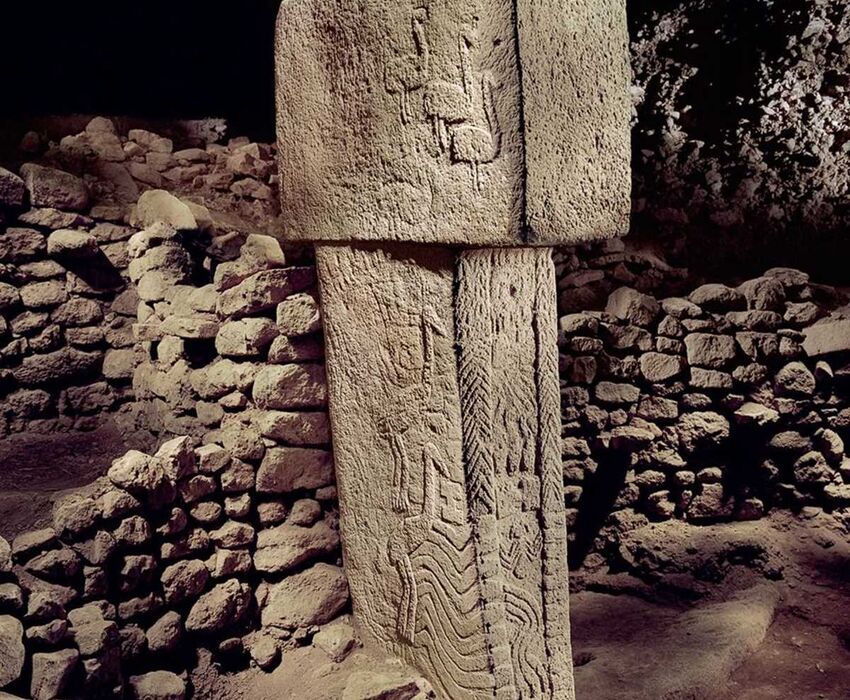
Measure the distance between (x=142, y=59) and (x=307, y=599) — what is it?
3.60 meters

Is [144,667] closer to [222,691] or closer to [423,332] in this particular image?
[222,691]

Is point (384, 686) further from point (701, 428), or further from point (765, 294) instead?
point (765, 294)

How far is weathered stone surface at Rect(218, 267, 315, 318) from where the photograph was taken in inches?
102

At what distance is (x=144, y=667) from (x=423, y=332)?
1316mm

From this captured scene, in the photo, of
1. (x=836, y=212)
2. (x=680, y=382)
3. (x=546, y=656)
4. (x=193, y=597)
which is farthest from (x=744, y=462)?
(x=193, y=597)

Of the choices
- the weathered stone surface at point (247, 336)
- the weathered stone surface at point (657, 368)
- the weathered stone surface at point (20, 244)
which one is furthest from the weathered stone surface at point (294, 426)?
the weathered stone surface at point (657, 368)

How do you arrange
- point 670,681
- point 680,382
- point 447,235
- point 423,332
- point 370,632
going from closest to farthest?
point 447,235
point 423,332
point 370,632
point 670,681
point 680,382

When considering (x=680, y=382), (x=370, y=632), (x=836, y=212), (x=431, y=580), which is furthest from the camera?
(x=836, y=212)

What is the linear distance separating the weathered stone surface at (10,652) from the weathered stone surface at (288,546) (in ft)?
2.56

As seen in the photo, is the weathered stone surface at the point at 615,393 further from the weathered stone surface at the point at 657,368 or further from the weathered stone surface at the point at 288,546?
the weathered stone surface at the point at 288,546

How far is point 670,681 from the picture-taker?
330cm

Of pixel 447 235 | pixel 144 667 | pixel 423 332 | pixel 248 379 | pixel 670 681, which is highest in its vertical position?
pixel 447 235

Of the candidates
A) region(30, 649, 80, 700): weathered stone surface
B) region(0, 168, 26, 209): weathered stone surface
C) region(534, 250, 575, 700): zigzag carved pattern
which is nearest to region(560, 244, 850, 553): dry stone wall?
region(534, 250, 575, 700): zigzag carved pattern

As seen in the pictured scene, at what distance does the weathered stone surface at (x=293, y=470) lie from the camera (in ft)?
8.42
